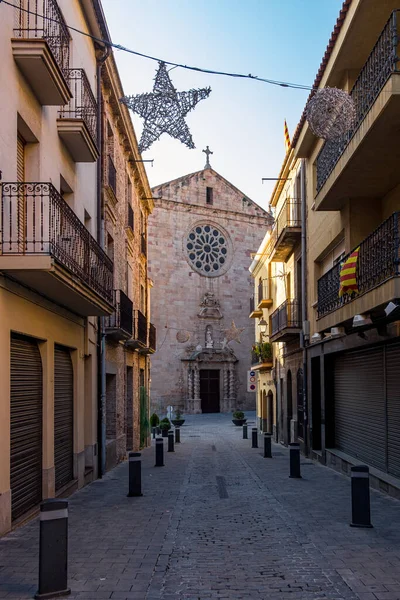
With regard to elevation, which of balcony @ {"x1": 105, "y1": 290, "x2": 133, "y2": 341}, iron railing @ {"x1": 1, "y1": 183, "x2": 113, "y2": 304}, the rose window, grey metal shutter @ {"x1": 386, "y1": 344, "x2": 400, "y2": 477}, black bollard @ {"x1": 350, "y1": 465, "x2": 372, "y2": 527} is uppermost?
the rose window

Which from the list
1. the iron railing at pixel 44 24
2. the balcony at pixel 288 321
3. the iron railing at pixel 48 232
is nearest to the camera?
the iron railing at pixel 48 232

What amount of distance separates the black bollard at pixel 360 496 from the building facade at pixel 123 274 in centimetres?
866

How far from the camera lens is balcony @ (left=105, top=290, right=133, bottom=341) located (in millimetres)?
16188

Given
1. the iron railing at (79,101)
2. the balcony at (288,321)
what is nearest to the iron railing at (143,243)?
the balcony at (288,321)

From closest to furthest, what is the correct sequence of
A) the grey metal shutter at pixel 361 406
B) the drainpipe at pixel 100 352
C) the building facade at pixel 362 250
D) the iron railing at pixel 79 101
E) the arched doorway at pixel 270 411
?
the building facade at pixel 362 250 → the iron railing at pixel 79 101 → the grey metal shutter at pixel 361 406 → the drainpipe at pixel 100 352 → the arched doorway at pixel 270 411

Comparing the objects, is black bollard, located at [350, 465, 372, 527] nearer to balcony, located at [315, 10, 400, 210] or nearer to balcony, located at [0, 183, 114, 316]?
balcony, located at [0, 183, 114, 316]

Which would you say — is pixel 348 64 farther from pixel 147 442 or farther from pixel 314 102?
pixel 147 442

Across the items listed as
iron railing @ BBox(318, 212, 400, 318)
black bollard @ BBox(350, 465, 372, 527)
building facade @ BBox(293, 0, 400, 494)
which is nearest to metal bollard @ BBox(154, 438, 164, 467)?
building facade @ BBox(293, 0, 400, 494)

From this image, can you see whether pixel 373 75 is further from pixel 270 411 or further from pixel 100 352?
pixel 270 411

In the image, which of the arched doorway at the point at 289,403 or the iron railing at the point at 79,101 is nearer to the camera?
the iron railing at the point at 79,101

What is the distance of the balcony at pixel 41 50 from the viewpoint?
8.62 m

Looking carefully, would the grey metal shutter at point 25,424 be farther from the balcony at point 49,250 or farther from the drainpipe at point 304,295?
the drainpipe at point 304,295

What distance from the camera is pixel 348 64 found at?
13133mm

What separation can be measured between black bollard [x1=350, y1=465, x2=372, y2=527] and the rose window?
4004 centimetres
